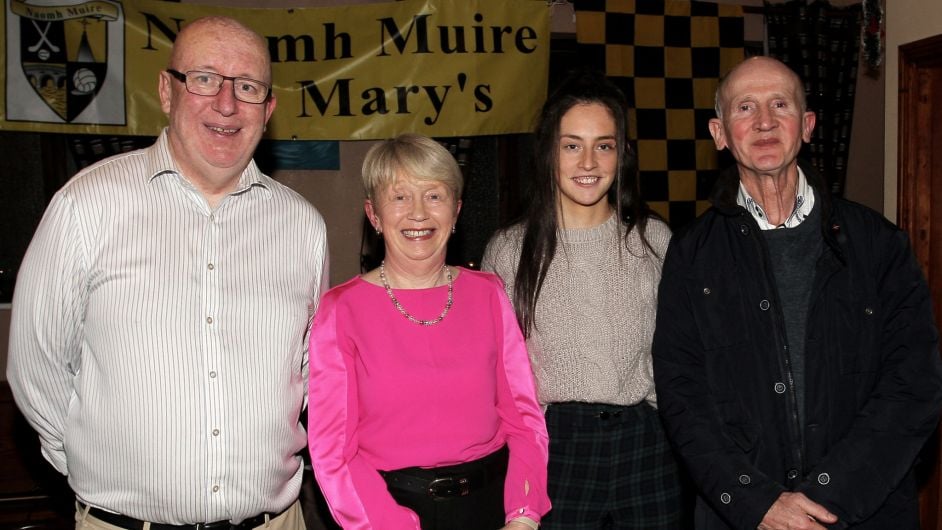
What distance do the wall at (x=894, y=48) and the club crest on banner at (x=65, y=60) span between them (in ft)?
12.3

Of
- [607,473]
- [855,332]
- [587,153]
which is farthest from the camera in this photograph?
[587,153]

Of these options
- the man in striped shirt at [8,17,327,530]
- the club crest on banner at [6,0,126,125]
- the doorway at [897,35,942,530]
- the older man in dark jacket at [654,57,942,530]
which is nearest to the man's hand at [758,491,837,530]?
the older man in dark jacket at [654,57,942,530]

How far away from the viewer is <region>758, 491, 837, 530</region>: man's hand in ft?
6.39

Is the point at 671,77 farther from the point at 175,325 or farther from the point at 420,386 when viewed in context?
the point at 175,325

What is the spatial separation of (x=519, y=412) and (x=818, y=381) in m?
0.79

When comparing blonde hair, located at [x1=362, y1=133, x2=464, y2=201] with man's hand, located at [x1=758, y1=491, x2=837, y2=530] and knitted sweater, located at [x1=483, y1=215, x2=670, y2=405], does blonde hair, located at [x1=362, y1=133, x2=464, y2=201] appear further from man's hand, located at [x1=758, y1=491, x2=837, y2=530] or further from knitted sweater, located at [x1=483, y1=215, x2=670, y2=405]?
man's hand, located at [x1=758, y1=491, x2=837, y2=530]

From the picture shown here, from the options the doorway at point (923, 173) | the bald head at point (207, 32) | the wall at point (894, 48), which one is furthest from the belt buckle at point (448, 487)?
the wall at point (894, 48)

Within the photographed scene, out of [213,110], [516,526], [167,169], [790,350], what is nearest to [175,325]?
[167,169]

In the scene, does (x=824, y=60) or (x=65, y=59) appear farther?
(x=824, y=60)

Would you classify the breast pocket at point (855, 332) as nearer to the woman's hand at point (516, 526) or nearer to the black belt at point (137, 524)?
the woman's hand at point (516, 526)

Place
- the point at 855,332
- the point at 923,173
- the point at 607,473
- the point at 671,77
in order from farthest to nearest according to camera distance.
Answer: the point at 671,77
the point at 923,173
the point at 607,473
the point at 855,332

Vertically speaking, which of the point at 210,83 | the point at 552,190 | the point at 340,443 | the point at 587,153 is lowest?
the point at 340,443

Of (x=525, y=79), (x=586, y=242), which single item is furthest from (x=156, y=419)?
(x=525, y=79)

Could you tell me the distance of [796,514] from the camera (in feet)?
6.43
